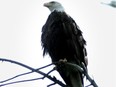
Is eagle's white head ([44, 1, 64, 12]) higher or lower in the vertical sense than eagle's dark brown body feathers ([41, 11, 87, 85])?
higher

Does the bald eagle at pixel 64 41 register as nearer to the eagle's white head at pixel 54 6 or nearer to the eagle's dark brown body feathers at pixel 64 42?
the eagle's dark brown body feathers at pixel 64 42

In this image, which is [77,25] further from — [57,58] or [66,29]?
[57,58]

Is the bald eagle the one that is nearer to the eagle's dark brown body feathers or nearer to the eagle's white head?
the eagle's dark brown body feathers

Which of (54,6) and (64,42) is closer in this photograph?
(64,42)

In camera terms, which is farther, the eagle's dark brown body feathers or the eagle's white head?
the eagle's white head

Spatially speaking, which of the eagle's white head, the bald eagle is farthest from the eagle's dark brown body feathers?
the eagle's white head

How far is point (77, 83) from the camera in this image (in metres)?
4.03

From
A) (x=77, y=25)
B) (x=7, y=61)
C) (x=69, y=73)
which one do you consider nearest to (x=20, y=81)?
(x=7, y=61)

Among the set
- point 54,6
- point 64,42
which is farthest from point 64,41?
point 54,6

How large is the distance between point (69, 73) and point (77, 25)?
1.24 m

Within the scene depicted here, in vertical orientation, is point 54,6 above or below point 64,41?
above

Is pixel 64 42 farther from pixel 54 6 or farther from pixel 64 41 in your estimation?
pixel 54 6

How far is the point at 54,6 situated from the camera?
6.50 meters

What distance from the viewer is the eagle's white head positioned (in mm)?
6173
